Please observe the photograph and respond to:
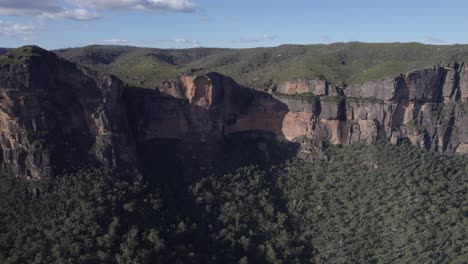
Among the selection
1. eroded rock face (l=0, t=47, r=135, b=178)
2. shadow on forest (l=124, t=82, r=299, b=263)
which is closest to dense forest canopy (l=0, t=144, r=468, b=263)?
shadow on forest (l=124, t=82, r=299, b=263)

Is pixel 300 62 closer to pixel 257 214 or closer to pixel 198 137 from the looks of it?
pixel 198 137

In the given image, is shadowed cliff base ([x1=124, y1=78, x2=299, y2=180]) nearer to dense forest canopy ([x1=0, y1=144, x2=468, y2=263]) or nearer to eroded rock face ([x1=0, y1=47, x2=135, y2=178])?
dense forest canopy ([x1=0, y1=144, x2=468, y2=263])

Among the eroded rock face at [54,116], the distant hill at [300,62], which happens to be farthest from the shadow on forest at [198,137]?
the eroded rock face at [54,116]

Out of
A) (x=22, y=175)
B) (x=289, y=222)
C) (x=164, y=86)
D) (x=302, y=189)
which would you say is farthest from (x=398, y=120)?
(x=22, y=175)

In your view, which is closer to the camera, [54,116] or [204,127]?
[54,116]

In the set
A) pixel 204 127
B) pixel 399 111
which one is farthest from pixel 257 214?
pixel 399 111

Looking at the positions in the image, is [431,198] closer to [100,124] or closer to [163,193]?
[163,193]

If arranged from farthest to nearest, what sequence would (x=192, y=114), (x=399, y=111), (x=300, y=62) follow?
1. (x=300, y=62)
2. (x=399, y=111)
3. (x=192, y=114)

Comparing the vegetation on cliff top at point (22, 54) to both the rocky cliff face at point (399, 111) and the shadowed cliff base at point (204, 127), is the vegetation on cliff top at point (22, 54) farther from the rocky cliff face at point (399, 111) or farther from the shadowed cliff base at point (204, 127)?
the rocky cliff face at point (399, 111)
